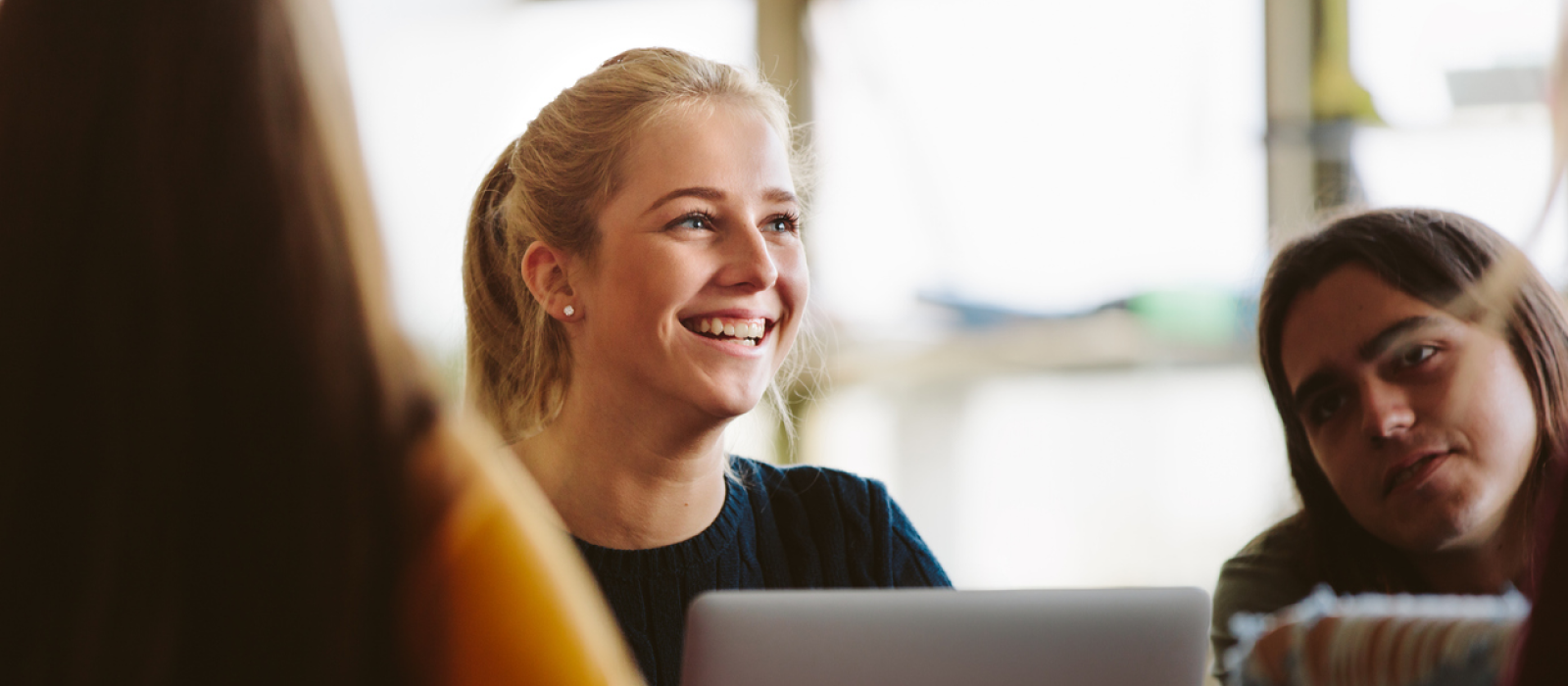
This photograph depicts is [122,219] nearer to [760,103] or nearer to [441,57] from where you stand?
[760,103]

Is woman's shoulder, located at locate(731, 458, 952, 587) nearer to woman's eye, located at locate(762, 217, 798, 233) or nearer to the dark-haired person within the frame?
woman's eye, located at locate(762, 217, 798, 233)

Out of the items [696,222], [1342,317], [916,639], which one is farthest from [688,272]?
[1342,317]

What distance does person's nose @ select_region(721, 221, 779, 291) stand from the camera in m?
1.55

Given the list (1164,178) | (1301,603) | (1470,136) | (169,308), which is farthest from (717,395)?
(1470,136)

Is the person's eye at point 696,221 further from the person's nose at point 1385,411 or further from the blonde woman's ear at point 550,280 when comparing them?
the person's nose at point 1385,411

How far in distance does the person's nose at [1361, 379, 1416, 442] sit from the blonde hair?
0.85 m

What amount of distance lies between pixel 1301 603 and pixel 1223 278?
5.78ft

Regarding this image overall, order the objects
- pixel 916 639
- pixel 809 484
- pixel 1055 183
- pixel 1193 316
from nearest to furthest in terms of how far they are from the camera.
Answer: pixel 916 639 → pixel 809 484 → pixel 1193 316 → pixel 1055 183

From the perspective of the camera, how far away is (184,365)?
55cm

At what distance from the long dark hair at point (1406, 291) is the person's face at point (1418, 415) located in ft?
0.07

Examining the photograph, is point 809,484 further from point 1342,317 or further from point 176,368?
point 176,368

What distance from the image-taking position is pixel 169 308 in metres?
0.55

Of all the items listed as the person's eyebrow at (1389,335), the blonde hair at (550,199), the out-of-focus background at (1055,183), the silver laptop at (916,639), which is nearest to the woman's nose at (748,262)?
the blonde hair at (550,199)

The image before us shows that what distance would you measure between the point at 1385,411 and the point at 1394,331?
10 centimetres
